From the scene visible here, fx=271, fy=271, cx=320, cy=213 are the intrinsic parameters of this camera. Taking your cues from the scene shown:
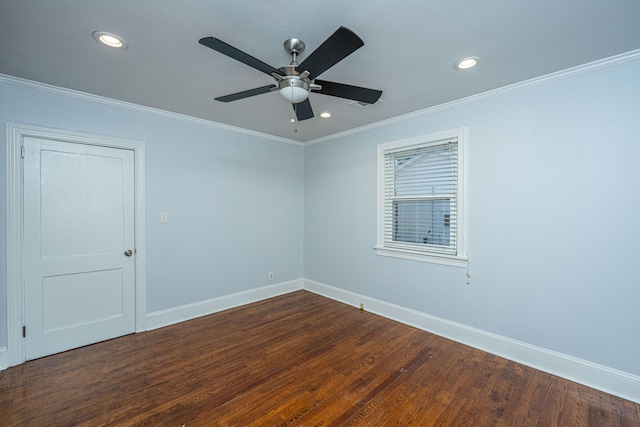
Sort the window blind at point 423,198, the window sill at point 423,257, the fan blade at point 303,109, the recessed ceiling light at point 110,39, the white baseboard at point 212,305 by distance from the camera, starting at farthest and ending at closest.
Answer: the white baseboard at point 212,305 → the window blind at point 423,198 → the window sill at point 423,257 → the fan blade at point 303,109 → the recessed ceiling light at point 110,39

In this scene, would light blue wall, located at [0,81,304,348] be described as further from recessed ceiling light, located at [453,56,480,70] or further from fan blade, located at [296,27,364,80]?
recessed ceiling light, located at [453,56,480,70]

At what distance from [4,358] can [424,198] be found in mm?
4443

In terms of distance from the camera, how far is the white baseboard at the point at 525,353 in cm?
213

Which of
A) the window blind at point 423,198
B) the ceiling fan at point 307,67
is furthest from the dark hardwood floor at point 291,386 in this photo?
the ceiling fan at point 307,67

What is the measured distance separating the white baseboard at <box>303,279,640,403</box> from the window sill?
65 centimetres

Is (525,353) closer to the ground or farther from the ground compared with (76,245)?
closer to the ground

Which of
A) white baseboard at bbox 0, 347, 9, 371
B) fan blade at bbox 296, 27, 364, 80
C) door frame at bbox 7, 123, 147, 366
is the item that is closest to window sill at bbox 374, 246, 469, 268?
fan blade at bbox 296, 27, 364, 80

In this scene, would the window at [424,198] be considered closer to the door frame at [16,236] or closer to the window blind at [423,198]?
the window blind at [423,198]

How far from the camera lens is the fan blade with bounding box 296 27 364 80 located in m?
1.34

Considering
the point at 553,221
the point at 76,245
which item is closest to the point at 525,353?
the point at 553,221

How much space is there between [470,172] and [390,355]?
6.82 ft

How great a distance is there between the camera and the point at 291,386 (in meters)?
2.22

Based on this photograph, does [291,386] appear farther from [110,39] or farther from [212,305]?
[110,39]

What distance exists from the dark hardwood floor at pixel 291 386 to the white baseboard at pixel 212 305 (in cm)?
18
